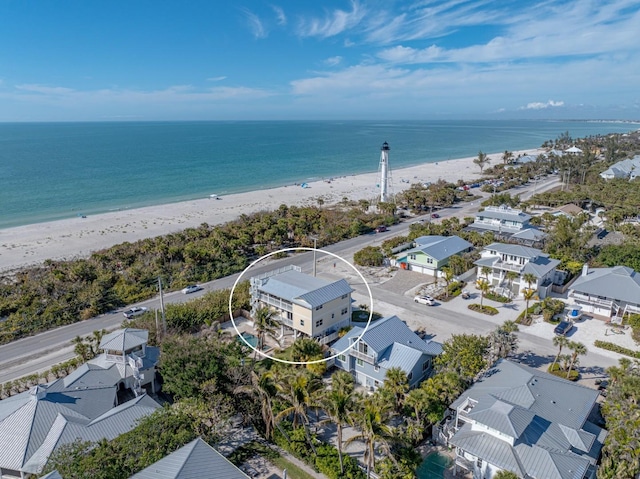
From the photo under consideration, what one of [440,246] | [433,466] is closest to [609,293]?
[440,246]

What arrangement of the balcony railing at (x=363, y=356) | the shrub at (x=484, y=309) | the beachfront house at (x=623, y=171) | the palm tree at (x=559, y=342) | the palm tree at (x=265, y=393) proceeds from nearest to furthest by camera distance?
the palm tree at (x=265, y=393)
the balcony railing at (x=363, y=356)
the palm tree at (x=559, y=342)
the shrub at (x=484, y=309)
the beachfront house at (x=623, y=171)

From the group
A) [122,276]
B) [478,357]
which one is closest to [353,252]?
[122,276]

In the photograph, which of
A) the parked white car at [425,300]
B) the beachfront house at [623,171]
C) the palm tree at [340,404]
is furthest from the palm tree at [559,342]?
the beachfront house at [623,171]

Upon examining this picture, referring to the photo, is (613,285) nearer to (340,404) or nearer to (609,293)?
(609,293)

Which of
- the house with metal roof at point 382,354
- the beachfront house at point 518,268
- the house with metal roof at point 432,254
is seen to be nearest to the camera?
the house with metal roof at point 382,354

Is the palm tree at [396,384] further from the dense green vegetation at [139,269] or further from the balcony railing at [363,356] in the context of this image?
the dense green vegetation at [139,269]

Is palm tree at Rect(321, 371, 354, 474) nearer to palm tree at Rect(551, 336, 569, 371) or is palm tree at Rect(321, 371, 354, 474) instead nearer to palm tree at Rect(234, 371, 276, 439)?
palm tree at Rect(234, 371, 276, 439)
